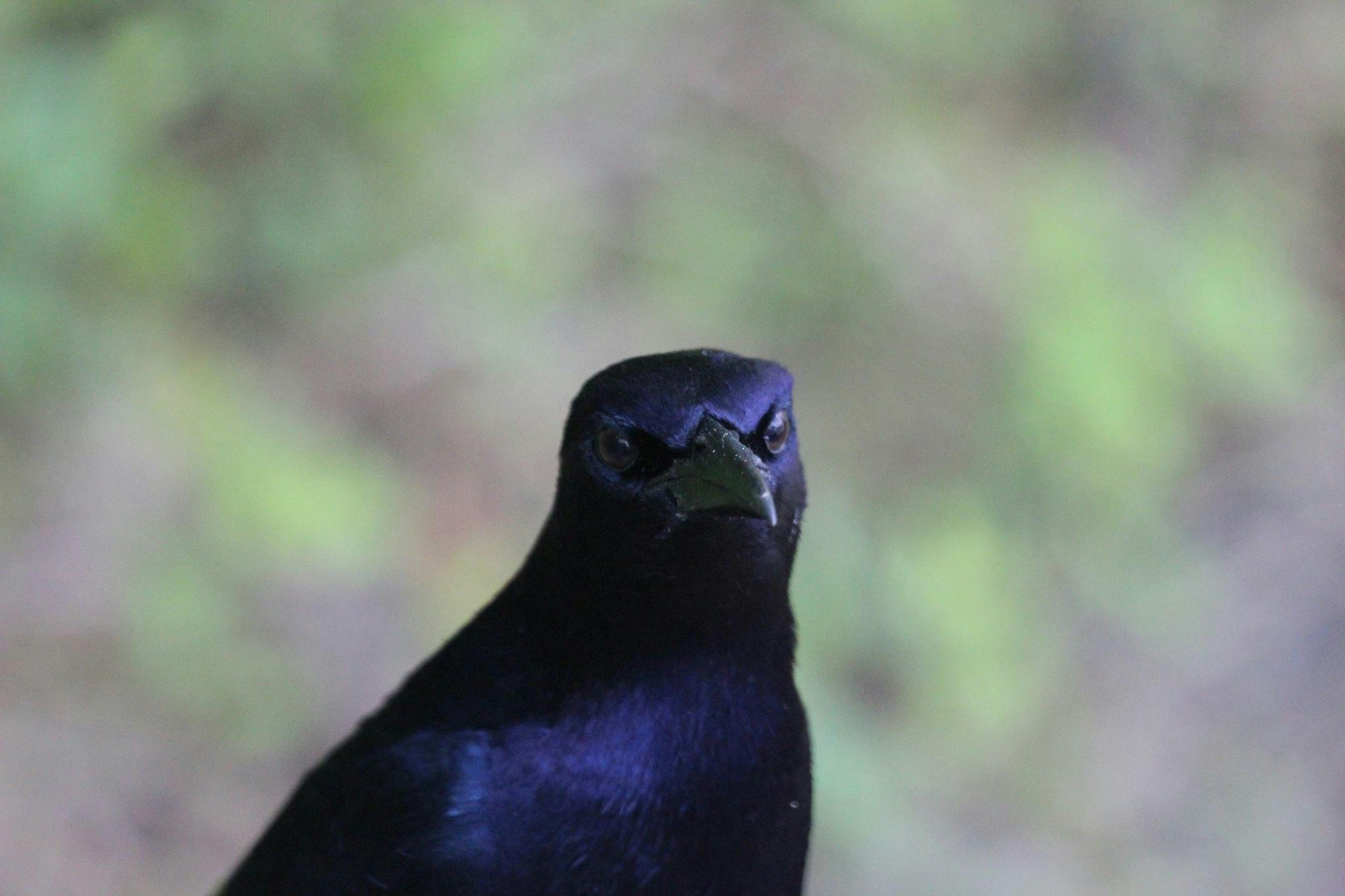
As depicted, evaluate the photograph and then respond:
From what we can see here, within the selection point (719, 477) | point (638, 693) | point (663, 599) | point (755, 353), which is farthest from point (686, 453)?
point (755, 353)

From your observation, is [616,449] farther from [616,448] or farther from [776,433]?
[776,433]

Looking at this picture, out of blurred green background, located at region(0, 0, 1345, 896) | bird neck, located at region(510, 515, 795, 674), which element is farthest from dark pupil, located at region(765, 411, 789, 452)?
blurred green background, located at region(0, 0, 1345, 896)

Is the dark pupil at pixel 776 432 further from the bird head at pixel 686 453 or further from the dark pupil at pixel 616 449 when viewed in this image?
the dark pupil at pixel 616 449

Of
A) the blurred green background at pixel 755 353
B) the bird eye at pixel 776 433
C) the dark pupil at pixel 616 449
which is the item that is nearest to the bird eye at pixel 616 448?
the dark pupil at pixel 616 449

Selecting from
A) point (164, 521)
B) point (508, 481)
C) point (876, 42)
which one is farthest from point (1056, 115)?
point (164, 521)

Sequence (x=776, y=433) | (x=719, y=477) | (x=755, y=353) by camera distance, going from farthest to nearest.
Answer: (x=755, y=353) → (x=776, y=433) → (x=719, y=477)

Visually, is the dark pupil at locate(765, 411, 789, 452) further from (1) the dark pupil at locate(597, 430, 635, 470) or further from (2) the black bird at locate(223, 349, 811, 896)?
(1) the dark pupil at locate(597, 430, 635, 470)

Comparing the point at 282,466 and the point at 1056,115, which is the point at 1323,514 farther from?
the point at 282,466
